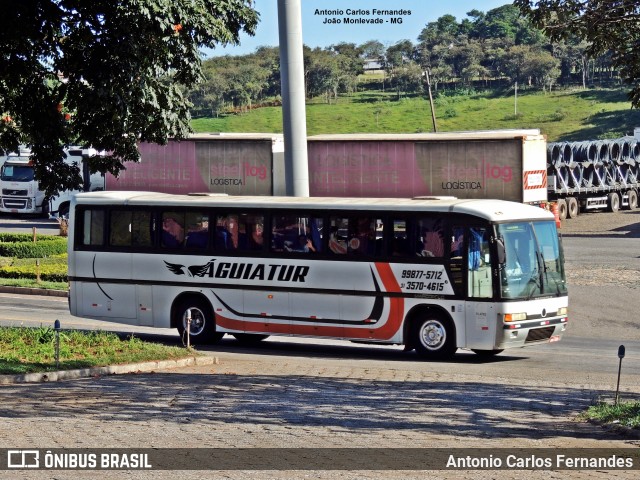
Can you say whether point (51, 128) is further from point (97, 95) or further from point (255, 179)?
point (255, 179)

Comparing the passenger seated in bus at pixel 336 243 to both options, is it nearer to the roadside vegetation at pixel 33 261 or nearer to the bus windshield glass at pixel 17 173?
the roadside vegetation at pixel 33 261

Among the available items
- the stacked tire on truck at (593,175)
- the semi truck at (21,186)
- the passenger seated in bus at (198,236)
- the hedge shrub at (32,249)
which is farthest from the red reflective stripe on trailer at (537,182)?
the semi truck at (21,186)

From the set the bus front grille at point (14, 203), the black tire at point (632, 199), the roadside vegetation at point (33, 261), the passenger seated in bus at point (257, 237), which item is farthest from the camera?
the black tire at point (632, 199)

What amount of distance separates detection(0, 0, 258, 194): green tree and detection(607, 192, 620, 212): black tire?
130ft

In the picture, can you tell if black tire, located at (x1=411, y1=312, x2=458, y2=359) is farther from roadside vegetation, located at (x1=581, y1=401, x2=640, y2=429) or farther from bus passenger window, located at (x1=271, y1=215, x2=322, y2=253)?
roadside vegetation, located at (x1=581, y1=401, x2=640, y2=429)

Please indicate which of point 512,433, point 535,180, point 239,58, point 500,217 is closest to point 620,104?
point 239,58

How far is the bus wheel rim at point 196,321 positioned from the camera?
22.2 m

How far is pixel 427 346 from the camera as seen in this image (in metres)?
20.2

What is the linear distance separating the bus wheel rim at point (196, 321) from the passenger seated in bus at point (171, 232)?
1407mm

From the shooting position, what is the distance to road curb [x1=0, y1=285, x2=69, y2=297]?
30.6 meters

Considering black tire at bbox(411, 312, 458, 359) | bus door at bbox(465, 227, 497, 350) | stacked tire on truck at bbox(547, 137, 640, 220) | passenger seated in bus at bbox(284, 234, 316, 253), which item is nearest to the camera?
bus door at bbox(465, 227, 497, 350)

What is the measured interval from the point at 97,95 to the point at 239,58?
143 m

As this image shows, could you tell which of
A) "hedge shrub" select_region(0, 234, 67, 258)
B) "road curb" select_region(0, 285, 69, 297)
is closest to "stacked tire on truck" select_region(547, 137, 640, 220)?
"hedge shrub" select_region(0, 234, 67, 258)

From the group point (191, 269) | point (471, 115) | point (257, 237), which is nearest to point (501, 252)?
point (257, 237)
